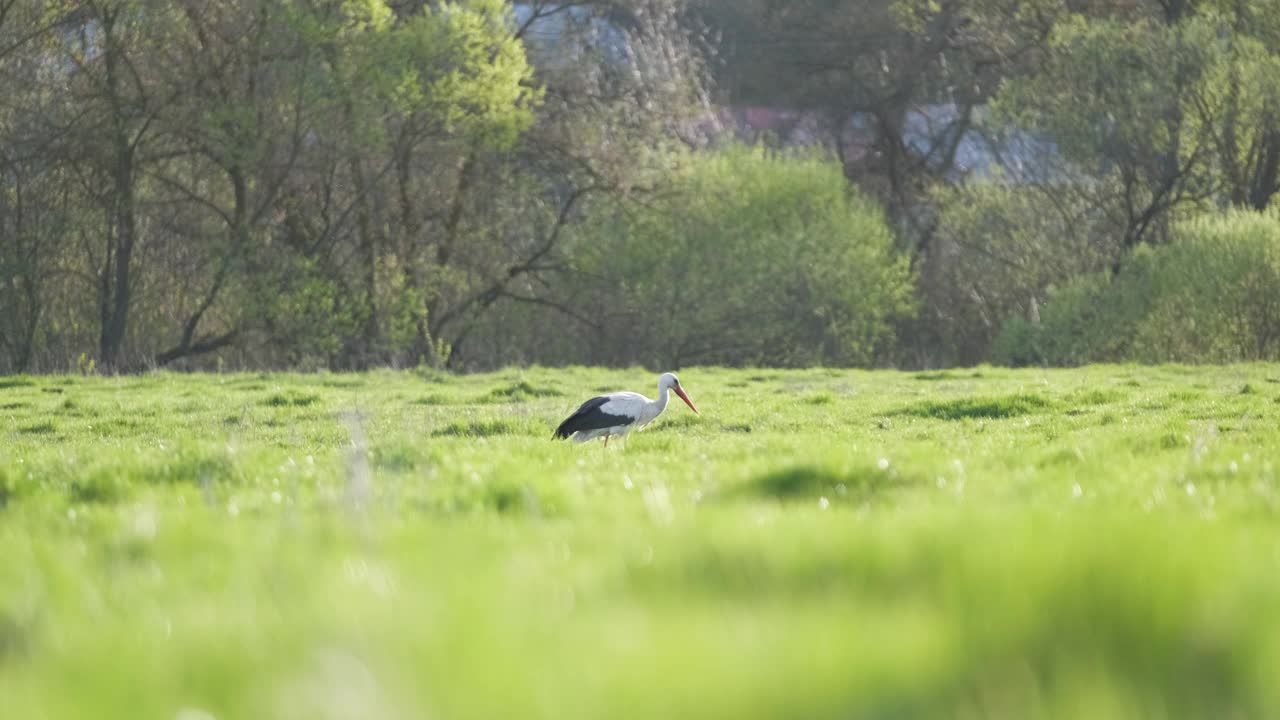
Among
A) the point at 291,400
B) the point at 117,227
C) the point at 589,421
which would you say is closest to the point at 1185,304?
the point at 291,400

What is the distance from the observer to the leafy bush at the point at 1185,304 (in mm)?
39750

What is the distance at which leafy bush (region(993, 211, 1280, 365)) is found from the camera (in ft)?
130

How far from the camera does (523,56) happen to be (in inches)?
1641

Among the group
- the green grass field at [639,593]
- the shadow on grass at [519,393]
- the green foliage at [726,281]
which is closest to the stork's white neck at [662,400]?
the shadow on grass at [519,393]

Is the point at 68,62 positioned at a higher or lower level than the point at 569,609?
higher

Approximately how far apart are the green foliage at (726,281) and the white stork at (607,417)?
29.9m

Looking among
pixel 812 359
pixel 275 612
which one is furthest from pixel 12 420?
pixel 812 359

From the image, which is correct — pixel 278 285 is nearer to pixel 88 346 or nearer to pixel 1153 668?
pixel 88 346

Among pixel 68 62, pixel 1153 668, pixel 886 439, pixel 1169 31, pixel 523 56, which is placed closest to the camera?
pixel 1153 668

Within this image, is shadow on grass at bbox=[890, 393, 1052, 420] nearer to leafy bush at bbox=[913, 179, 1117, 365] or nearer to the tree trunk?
the tree trunk

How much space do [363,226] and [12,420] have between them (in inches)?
907

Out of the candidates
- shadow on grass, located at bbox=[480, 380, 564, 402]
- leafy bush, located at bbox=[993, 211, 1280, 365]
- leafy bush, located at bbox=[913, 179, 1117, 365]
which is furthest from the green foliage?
shadow on grass, located at bbox=[480, 380, 564, 402]

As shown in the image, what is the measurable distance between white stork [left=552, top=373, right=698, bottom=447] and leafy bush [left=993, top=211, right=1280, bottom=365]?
2700cm

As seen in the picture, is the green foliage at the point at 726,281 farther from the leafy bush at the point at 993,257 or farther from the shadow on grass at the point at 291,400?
the shadow on grass at the point at 291,400
